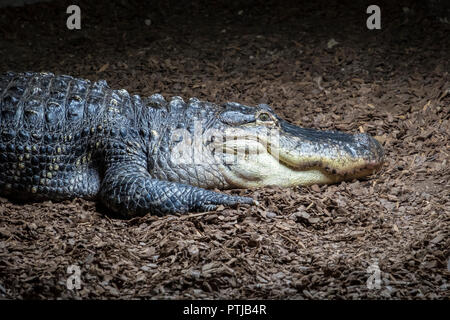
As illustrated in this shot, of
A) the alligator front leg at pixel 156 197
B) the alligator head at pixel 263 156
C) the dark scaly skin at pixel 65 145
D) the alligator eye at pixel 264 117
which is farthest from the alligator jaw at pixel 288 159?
the dark scaly skin at pixel 65 145

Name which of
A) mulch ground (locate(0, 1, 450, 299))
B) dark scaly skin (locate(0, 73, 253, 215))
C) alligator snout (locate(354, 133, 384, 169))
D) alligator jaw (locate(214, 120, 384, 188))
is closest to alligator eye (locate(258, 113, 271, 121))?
alligator jaw (locate(214, 120, 384, 188))

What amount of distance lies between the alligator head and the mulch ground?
0.14 m

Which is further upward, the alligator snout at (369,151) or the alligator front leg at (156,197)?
the alligator snout at (369,151)

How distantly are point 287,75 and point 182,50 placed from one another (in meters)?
1.40

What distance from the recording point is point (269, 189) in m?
4.30

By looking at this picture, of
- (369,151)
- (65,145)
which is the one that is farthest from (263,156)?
(65,145)

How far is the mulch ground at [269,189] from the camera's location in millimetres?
3180

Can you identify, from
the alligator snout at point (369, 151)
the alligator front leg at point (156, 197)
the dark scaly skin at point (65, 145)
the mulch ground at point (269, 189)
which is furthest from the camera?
the alligator snout at point (369, 151)

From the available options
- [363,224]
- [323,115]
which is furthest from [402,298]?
[323,115]

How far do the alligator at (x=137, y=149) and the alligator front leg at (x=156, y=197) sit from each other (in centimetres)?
8

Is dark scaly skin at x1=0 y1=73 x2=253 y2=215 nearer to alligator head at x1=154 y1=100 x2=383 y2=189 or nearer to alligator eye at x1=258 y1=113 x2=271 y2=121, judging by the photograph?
alligator head at x1=154 y1=100 x2=383 y2=189

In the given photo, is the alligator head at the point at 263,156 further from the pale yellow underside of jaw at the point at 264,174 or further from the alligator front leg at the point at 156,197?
the alligator front leg at the point at 156,197

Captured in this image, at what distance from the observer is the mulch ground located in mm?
3180
